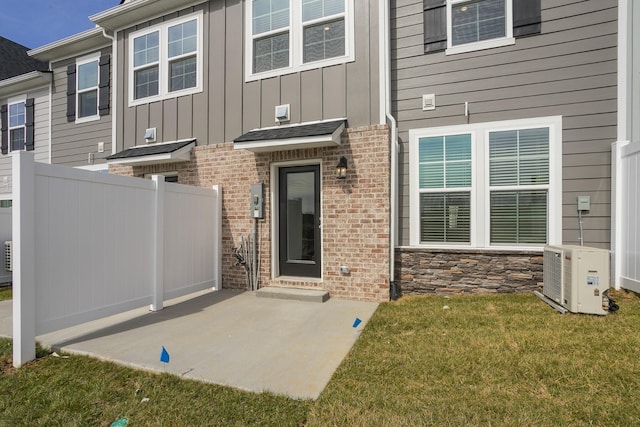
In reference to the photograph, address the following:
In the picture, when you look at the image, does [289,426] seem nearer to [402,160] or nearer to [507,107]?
[402,160]

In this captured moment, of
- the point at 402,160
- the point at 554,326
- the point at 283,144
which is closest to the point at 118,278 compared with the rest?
the point at 283,144

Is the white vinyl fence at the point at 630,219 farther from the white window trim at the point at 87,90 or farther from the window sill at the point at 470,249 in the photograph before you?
the white window trim at the point at 87,90

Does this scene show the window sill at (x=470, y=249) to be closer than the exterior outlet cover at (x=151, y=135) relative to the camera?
Yes

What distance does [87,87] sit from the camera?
8.44 m

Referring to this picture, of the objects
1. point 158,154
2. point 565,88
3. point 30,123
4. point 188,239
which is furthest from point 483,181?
point 30,123

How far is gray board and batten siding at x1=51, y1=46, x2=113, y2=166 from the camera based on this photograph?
8.21 m

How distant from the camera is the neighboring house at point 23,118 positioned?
9234 millimetres

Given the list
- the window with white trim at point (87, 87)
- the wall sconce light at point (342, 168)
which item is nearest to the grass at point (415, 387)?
the wall sconce light at point (342, 168)

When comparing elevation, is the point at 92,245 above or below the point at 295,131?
below

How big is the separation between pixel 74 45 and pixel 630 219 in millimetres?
11681

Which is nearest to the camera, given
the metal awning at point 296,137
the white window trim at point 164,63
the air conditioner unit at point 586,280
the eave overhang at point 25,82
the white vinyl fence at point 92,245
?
the white vinyl fence at point 92,245

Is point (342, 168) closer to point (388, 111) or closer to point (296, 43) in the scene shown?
point (388, 111)

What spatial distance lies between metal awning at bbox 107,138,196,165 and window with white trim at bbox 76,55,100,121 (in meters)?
2.45

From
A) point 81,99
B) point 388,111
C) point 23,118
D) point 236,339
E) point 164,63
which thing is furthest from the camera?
point 23,118
